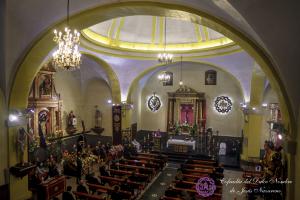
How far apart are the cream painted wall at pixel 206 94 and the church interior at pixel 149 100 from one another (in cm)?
8

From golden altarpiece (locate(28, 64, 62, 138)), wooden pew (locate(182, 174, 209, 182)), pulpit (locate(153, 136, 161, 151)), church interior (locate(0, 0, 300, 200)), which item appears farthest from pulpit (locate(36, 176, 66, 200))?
pulpit (locate(153, 136, 161, 151))

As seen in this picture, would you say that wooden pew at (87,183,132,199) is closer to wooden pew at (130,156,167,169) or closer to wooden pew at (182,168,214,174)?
wooden pew at (182,168,214,174)

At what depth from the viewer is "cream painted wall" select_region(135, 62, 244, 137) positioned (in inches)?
659

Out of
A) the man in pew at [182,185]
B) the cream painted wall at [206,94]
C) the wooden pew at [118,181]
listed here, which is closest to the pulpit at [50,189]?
the wooden pew at [118,181]

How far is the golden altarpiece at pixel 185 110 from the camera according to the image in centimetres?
1733

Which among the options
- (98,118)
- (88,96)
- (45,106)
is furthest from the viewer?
(88,96)

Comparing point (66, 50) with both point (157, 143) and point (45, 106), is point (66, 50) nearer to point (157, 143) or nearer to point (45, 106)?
point (45, 106)

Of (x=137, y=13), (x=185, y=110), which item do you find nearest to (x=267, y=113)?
(x=185, y=110)

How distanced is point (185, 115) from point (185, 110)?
0.41m

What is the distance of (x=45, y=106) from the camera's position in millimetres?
13570

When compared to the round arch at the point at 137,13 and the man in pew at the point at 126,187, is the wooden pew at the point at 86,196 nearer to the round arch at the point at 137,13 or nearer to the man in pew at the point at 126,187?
the man in pew at the point at 126,187

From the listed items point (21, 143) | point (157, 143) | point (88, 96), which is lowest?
point (157, 143)

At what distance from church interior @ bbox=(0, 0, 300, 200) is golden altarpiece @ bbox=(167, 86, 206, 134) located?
85mm

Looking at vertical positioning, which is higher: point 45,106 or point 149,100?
point 149,100
